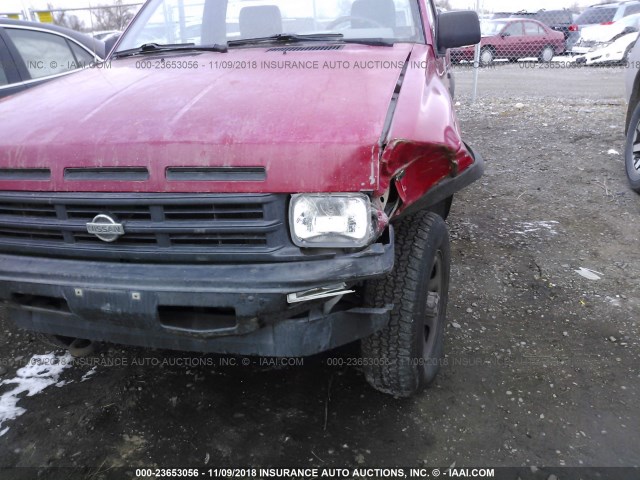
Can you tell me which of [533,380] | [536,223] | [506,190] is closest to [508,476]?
[533,380]

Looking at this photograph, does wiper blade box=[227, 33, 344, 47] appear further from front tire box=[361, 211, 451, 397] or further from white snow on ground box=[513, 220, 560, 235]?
white snow on ground box=[513, 220, 560, 235]

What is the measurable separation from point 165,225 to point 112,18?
20.3 meters

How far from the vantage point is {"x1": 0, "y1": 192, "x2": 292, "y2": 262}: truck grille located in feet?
5.87

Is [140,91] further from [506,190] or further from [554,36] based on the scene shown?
[554,36]

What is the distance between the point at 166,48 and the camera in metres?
3.04

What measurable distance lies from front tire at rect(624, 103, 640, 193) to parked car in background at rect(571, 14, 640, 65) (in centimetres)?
1018

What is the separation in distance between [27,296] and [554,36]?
17.9m

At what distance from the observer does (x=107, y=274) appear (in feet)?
6.13

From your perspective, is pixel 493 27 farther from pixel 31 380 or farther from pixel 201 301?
pixel 201 301

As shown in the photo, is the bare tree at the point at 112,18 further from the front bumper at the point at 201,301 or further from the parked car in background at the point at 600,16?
the parked car in background at the point at 600,16

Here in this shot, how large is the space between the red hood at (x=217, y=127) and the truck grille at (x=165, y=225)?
4cm

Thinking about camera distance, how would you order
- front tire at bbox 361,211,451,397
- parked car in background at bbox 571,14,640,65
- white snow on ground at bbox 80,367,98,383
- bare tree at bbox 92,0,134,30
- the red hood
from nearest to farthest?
the red hood
front tire at bbox 361,211,451,397
white snow on ground at bbox 80,367,98,383
parked car in background at bbox 571,14,640,65
bare tree at bbox 92,0,134,30

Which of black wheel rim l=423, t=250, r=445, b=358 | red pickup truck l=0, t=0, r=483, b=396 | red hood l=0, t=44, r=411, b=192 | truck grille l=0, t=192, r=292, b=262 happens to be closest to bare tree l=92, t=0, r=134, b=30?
red hood l=0, t=44, r=411, b=192

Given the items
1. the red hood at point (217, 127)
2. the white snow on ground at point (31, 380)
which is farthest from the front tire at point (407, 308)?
the white snow on ground at point (31, 380)
